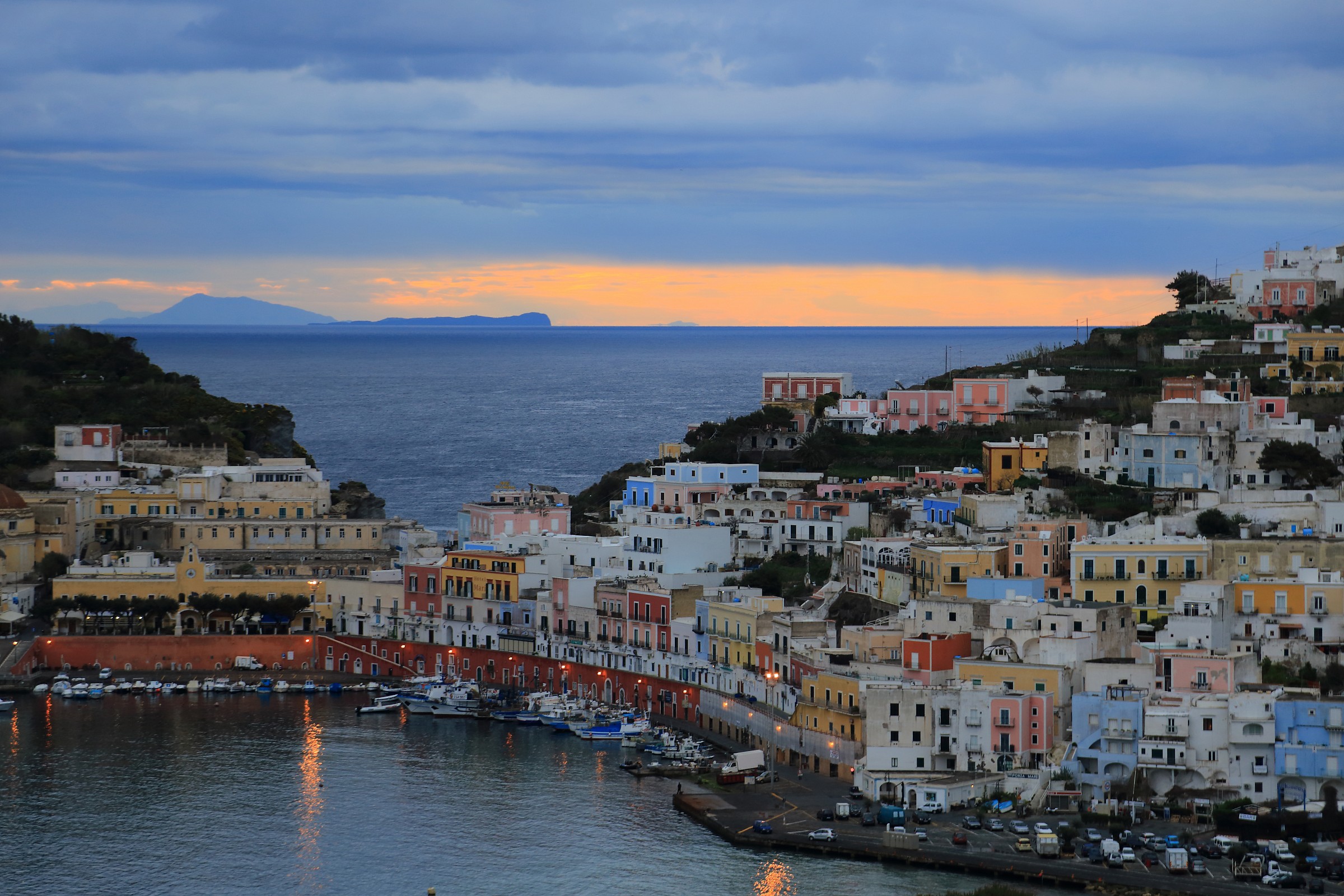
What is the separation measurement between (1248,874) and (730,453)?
35.9 meters

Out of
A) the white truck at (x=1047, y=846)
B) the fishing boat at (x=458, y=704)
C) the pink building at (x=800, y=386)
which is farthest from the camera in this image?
the pink building at (x=800, y=386)

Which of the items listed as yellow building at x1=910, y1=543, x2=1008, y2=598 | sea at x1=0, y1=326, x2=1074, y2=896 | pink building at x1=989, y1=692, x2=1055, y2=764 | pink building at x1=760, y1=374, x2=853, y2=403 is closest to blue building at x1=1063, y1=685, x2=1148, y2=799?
pink building at x1=989, y1=692, x2=1055, y2=764

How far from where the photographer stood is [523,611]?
59.3m

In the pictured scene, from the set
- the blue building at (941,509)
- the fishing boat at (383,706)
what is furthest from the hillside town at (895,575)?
the fishing boat at (383,706)

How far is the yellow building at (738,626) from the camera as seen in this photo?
168ft

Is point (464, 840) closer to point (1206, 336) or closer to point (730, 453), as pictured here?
point (730, 453)

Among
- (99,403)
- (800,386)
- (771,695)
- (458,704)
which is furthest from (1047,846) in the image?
(99,403)

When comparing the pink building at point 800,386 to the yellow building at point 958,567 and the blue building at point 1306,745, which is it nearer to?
the yellow building at point 958,567

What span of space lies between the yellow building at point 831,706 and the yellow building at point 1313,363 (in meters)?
26.0

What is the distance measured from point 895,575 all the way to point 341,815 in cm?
1521

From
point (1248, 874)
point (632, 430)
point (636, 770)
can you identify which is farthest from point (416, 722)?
point (632, 430)

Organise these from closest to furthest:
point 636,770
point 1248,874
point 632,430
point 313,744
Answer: point 1248,874 → point 636,770 → point 313,744 → point 632,430

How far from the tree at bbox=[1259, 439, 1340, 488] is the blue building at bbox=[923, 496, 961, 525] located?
27.0 ft

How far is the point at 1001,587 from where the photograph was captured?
49.9 metres
